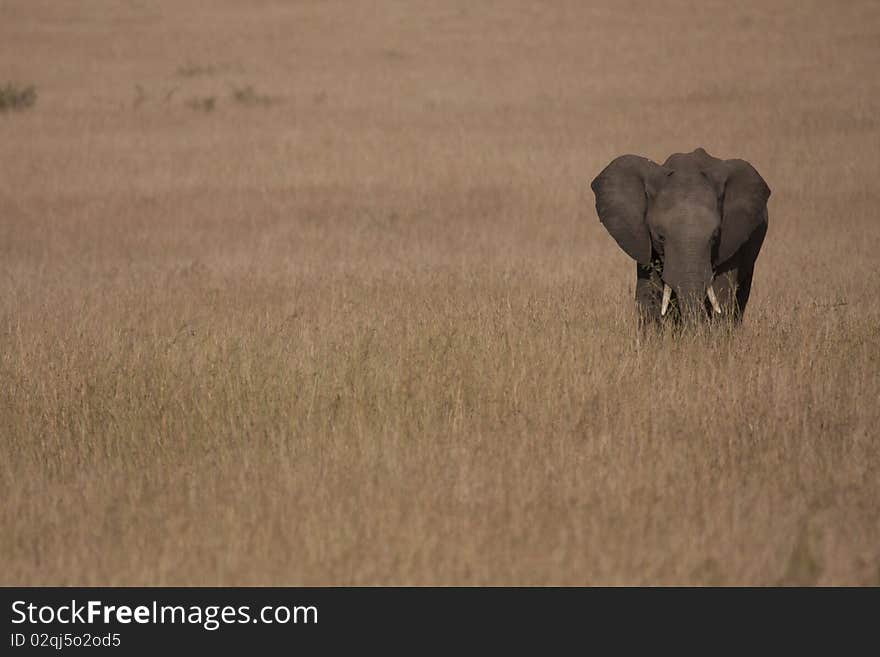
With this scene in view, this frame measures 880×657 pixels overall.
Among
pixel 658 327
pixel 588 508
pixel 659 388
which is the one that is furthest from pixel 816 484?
pixel 658 327

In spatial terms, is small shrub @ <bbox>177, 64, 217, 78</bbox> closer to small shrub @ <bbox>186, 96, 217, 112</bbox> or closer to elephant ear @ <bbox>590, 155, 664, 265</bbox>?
small shrub @ <bbox>186, 96, 217, 112</bbox>

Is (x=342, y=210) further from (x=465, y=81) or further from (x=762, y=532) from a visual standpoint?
(x=465, y=81)

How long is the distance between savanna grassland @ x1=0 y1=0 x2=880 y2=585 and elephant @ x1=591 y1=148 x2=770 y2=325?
0.37m

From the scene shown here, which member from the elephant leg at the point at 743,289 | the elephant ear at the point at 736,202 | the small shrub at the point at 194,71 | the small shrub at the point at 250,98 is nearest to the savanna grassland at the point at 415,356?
the elephant leg at the point at 743,289

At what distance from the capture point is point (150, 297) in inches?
440

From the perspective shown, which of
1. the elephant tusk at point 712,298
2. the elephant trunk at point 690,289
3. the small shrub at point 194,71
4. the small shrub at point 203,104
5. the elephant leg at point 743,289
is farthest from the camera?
the small shrub at point 194,71

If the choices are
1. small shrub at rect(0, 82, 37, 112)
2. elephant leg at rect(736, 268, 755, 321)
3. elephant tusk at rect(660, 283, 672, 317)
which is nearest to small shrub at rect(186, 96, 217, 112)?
small shrub at rect(0, 82, 37, 112)

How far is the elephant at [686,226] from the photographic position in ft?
26.3

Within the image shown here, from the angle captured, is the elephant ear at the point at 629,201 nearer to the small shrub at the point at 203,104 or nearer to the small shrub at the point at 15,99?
the small shrub at the point at 203,104

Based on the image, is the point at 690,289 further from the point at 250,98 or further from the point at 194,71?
the point at 194,71

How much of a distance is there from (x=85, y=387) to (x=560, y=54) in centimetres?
3081

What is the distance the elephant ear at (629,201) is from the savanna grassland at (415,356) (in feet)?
2.52

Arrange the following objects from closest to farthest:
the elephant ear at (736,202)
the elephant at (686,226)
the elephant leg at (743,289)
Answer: the elephant at (686,226)
the elephant ear at (736,202)
the elephant leg at (743,289)

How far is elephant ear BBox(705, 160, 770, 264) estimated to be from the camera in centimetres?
855
